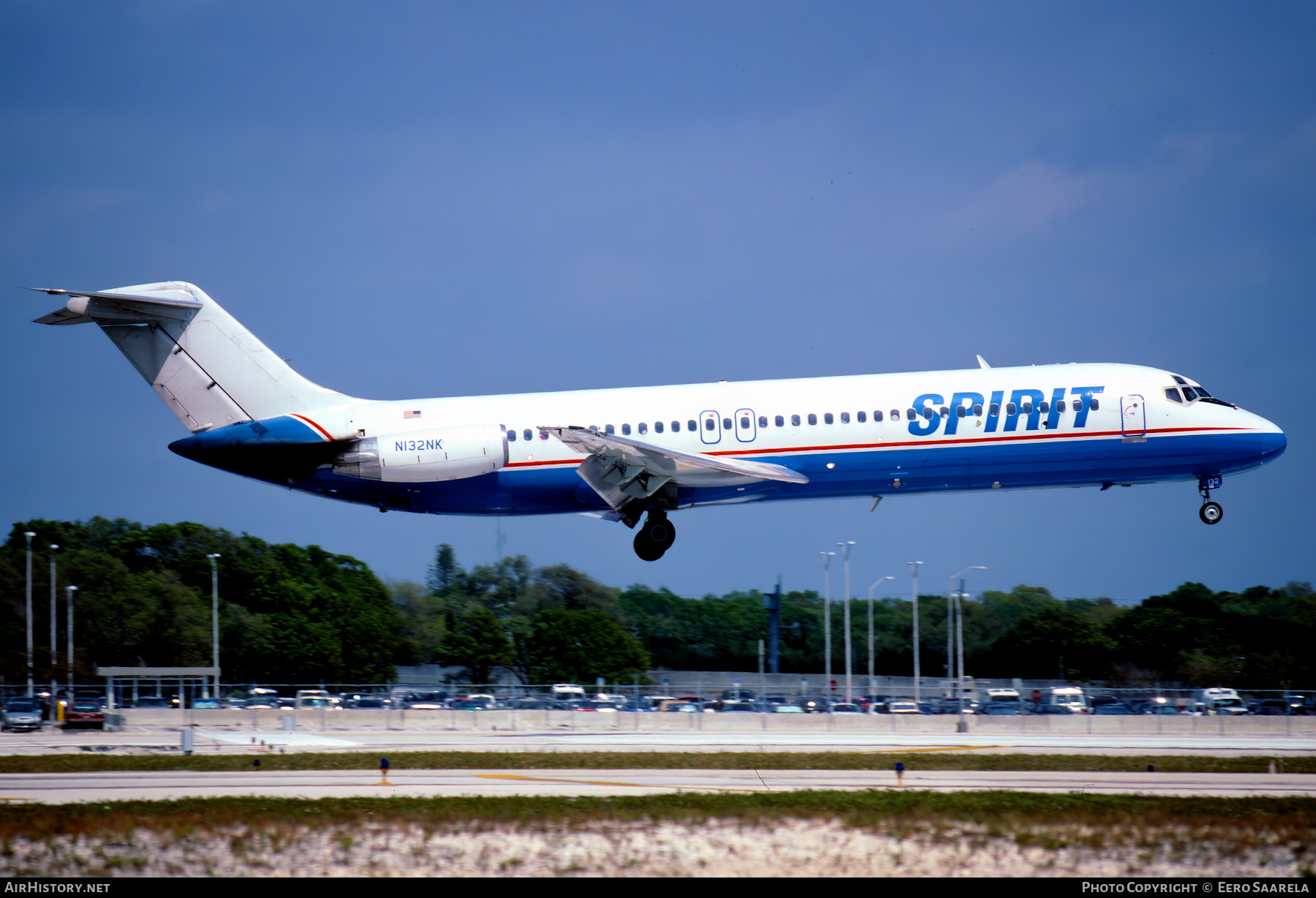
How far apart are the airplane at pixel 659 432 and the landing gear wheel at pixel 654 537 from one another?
0.17ft

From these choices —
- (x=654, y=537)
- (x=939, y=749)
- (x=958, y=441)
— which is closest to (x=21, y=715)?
(x=654, y=537)

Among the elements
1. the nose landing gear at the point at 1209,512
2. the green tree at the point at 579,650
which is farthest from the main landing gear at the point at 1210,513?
the green tree at the point at 579,650

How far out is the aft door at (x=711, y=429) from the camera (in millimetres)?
26938

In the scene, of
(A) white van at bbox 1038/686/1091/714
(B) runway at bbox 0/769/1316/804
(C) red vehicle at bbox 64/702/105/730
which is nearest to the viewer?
(B) runway at bbox 0/769/1316/804

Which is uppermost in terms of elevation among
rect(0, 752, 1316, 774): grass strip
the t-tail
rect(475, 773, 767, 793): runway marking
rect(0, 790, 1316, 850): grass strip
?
the t-tail

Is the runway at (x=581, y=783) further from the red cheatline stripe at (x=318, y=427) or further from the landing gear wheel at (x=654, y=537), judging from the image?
the red cheatline stripe at (x=318, y=427)

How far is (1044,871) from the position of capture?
47.1 ft

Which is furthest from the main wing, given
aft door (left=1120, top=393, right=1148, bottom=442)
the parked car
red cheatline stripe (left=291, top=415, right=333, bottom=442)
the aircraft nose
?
the parked car

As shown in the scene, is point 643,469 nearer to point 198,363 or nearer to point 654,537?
point 654,537

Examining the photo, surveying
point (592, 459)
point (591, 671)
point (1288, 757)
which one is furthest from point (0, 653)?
point (1288, 757)

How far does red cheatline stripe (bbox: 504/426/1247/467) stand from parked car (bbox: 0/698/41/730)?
1927cm

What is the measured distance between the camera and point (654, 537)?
2789 centimetres

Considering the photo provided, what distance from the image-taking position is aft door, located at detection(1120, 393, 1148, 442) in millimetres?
27797

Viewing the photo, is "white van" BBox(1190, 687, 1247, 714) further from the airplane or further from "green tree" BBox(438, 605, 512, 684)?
"green tree" BBox(438, 605, 512, 684)
